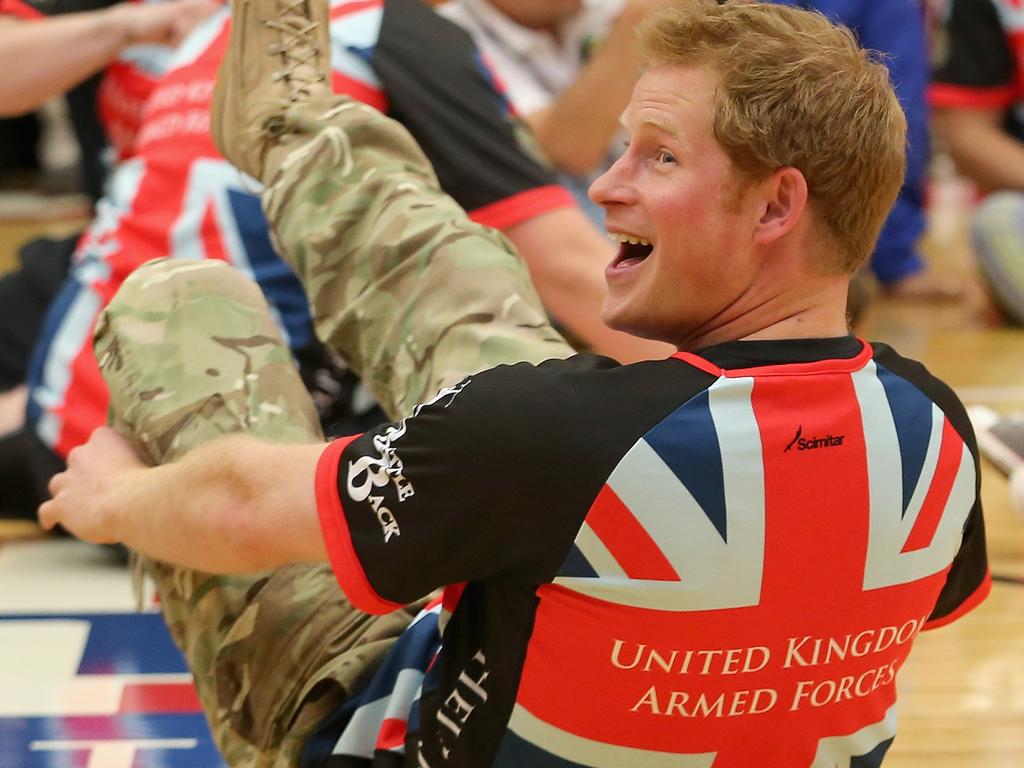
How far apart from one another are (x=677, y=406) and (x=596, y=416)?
0.05 m

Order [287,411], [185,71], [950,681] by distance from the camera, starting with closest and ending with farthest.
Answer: [287,411] < [950,681] < [185,71]

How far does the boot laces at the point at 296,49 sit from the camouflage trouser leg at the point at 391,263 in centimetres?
8

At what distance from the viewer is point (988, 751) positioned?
1547 millimetres

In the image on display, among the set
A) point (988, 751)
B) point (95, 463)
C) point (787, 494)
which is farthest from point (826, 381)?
point (988, 751)

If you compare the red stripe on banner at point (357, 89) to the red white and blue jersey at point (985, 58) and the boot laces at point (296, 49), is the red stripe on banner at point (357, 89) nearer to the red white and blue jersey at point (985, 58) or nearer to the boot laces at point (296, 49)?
the boot laces at point (296, 49)

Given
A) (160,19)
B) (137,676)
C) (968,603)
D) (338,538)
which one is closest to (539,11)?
(160,19)

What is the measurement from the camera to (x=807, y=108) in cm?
97

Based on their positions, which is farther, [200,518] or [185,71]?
[185,71]

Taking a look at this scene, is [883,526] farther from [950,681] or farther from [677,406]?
[950,681]

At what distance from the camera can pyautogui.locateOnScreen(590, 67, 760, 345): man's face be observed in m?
1.00

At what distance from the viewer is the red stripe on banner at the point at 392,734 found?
3.63 ft

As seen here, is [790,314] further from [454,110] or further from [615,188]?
[454,110]

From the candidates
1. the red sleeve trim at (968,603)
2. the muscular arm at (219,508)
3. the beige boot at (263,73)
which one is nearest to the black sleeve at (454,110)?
the beige boot at (263,73)

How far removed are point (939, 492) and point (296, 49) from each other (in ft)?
2.76
